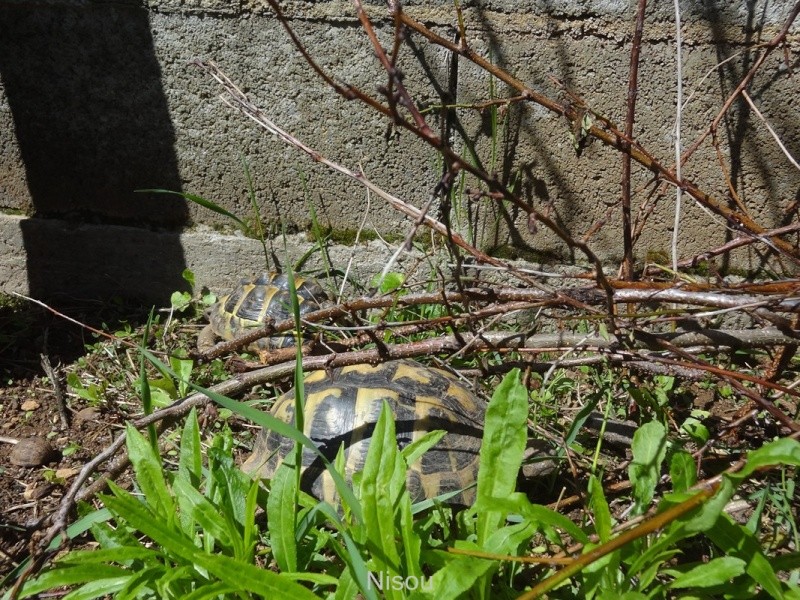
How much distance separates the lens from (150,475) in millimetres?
1865

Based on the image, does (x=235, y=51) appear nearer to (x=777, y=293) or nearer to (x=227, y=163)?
(x=227, y=163)

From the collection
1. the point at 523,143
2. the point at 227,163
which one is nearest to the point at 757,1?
the point at 523,143

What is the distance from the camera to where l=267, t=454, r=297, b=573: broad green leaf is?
174 centimetres

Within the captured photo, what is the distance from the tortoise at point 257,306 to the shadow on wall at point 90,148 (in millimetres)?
299

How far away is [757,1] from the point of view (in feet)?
7.67

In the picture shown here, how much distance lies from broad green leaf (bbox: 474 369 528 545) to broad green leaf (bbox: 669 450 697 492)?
0.35 m

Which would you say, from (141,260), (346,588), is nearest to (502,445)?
(346,588)

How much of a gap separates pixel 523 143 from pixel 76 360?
1.94 meters

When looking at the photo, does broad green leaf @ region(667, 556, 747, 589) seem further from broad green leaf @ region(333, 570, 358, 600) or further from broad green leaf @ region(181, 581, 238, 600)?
broad green leaf @ region(181, 581, 238, 600)

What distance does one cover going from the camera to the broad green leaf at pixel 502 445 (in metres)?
1.72

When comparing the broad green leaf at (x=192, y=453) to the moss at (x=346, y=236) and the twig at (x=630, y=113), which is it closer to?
the moss at (x=346, y=236)

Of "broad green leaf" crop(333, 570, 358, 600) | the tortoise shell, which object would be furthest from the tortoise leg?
"broad green leaf" crop(333, 570, 358, 600)

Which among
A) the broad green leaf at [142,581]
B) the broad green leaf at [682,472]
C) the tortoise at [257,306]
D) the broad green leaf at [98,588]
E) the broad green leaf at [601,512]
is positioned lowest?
the broad green leaf at [98,588]

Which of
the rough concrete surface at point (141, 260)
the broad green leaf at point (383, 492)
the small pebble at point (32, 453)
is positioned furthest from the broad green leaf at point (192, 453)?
the rough concrete surface at point (141, 260)
